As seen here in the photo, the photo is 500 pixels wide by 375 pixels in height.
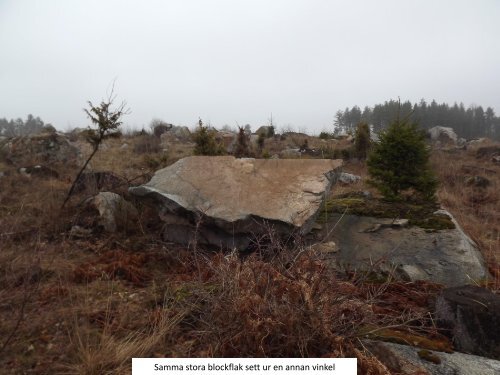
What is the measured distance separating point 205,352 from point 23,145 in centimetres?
1046

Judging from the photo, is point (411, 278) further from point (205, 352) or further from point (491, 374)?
point (205, 352)

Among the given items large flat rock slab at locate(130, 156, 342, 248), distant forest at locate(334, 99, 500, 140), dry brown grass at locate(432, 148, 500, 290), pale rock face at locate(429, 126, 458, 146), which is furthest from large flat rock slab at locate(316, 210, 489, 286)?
distant forest at locate(334, 99, 500, 140)

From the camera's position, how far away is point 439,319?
8.68 feet

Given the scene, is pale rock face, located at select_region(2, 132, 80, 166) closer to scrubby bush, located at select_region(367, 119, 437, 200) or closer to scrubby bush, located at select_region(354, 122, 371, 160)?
scrubby bush, located at select_region(367, 119, 437, 200)

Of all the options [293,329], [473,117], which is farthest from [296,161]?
[473,117]

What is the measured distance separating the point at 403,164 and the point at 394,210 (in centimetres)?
117

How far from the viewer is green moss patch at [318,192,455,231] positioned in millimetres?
4244

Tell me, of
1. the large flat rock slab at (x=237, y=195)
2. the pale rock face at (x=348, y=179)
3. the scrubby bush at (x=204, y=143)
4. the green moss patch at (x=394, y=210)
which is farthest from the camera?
the pale rock face at (x=348, y=179)

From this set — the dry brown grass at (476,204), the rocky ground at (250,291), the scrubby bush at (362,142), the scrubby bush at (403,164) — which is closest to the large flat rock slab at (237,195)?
the rocky ground at (250,291)

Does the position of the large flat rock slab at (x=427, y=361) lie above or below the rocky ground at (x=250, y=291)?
below

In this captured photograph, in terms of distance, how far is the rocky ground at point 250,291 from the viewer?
2139 mm

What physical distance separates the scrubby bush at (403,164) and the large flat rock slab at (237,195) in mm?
1188
